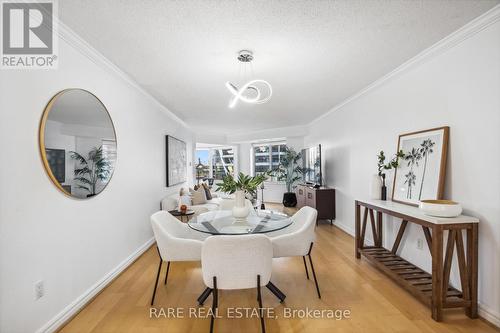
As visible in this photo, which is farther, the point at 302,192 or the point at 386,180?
the point at 302,192

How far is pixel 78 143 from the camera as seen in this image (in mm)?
2322

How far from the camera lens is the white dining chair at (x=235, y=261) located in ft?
5.92

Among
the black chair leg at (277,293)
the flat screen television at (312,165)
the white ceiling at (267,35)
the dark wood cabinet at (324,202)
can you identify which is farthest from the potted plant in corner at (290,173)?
the black chair leg at (277,293)

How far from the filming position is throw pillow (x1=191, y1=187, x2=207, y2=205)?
552 cm

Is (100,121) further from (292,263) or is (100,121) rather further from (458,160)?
→ (458,160)

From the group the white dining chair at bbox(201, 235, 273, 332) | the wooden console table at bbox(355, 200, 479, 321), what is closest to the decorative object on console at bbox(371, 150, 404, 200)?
the wooden console table at bbox(355, 200, 479, 321)

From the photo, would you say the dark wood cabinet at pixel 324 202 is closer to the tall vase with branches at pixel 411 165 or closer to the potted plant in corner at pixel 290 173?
the potted plant in corner at pixel 290 173

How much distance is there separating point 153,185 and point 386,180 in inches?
140

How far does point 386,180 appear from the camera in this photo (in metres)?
3.49

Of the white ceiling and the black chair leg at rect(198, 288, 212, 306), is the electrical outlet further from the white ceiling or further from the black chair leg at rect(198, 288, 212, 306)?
the white ceiling

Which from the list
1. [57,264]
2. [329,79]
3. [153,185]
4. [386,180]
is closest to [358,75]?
[329,79]

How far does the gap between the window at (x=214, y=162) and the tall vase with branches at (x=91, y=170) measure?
6805mm

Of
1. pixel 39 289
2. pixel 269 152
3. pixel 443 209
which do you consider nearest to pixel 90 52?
pixel 39 289

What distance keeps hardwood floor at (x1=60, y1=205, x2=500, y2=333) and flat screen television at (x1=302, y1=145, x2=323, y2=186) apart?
2.74 m
